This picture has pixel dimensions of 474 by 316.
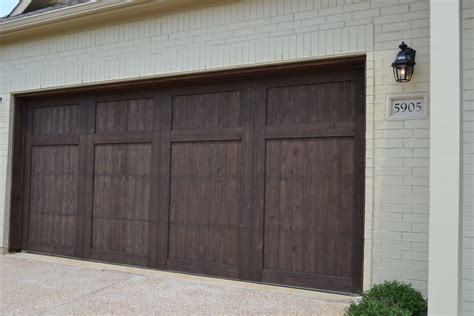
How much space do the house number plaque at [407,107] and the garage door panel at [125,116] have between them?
3.19 meters

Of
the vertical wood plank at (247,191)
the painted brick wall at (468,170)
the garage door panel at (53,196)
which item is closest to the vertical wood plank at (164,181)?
the vertical wood plank at (247,191)

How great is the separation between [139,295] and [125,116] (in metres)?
2.63

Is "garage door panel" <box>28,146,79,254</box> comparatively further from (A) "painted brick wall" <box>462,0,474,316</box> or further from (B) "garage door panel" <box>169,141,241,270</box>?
(A) "painted brick wall" <box>462,0,474,316</box>

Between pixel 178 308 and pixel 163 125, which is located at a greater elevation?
pixel 163 125

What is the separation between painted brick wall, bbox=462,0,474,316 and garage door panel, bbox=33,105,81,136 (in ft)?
17.2

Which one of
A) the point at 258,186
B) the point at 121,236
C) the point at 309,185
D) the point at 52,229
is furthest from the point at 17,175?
the point at 309,185

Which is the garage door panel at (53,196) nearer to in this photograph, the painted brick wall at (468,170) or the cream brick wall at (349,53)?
the cream brick wall at (349,53)

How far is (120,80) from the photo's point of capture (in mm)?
6129

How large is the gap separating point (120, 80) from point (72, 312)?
3.14 meters

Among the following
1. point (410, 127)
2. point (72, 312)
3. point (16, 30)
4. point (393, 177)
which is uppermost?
point (16, 30)

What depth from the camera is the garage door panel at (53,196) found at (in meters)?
6.76

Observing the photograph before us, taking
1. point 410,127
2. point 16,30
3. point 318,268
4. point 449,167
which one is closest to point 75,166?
point 16,30

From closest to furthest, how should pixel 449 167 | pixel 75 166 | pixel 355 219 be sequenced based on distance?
pixel 449 167 < pixel 355 219 < pixel 75 166

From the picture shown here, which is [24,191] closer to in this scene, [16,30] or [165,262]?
[16,30]
